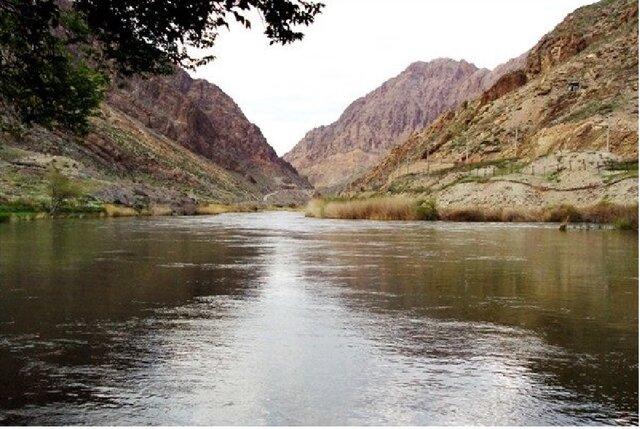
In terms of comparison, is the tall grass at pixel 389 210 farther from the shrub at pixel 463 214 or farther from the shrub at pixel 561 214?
the shrub at pixel 561 214

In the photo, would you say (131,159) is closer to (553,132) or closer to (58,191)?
(58,191)

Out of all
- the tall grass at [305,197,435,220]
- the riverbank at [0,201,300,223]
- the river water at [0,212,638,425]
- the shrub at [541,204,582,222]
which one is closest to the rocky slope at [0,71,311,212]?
the riverbank at [0,201,300,223]

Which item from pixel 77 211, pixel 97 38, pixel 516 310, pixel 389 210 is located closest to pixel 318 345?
pixel 516 310

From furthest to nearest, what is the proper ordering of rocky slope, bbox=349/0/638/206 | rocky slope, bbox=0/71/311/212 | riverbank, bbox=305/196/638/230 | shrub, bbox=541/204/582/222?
rocky slope, bbox=0/71/311/212 → rocky slope, bbox=349/0/638/206 → shrub, bbox=541/204/582/222 → riverbank, bbox=305/196/638/230

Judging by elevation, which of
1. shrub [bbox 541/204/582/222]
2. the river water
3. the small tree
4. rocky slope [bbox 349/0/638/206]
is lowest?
the river water

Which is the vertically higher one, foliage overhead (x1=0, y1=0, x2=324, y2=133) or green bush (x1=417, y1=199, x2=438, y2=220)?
foliage overhead (x1=0, y1=0, x2=324, y2=133)

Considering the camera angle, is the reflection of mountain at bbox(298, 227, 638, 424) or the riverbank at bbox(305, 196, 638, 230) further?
the riverbank at bbox(305, 196, 638, 230)

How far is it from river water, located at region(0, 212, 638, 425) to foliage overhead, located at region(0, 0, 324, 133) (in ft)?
12.6

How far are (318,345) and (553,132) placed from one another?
225ft

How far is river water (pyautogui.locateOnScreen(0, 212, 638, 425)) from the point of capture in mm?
5477

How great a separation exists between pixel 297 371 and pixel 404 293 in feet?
18.8

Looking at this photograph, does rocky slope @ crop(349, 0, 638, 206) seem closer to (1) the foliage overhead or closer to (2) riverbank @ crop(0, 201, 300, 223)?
(2) riverbank @ crop(0, 201, 300, 223)

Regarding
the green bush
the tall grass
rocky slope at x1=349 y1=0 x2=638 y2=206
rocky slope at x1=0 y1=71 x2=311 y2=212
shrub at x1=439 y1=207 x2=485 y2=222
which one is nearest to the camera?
rocky slope at x1=349 y1=0 x2=638 y2=206

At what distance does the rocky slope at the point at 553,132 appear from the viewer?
5100 centimetres
